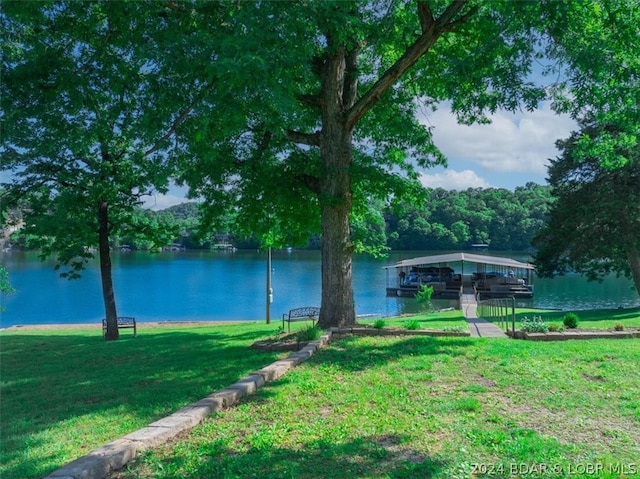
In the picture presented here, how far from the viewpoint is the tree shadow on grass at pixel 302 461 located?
10.8 ft

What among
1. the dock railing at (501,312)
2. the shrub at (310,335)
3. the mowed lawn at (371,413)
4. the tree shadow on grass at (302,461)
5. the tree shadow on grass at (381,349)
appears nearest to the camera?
the tree shadow on grass at (302,461)

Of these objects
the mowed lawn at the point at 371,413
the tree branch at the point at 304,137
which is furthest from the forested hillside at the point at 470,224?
the mowed lawn at the point at 371,413

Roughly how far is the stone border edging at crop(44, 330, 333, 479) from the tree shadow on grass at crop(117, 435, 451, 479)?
106 mm

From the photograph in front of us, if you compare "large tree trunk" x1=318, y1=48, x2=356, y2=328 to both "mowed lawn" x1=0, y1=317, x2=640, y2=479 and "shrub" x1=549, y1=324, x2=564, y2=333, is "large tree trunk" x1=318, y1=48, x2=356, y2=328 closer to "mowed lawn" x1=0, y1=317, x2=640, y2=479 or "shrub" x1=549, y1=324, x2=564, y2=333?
"mowed lawn" x1=0, y1=317, x2=640, y2=479

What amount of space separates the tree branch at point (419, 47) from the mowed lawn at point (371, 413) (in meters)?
4.37

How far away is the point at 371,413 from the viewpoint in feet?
14.7

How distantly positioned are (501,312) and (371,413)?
34.2ft

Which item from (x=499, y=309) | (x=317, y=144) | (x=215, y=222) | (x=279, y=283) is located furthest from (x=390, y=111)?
(x=279, y=283)

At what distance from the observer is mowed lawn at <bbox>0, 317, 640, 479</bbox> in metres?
3.42

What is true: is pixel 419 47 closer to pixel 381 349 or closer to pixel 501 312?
pixel 381 349

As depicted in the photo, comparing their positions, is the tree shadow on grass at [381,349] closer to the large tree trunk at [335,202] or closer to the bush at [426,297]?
the large tree trunk at [335,202]

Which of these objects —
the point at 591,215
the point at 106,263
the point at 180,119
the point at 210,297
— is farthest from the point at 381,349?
the point at 210,297

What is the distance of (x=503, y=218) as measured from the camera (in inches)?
3509

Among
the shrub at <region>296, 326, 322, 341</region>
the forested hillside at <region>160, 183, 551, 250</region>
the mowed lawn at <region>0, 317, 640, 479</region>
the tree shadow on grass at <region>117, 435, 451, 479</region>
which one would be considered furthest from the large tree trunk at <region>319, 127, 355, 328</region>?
the forested hillside at <region>160, 183, 551, 250</region>
